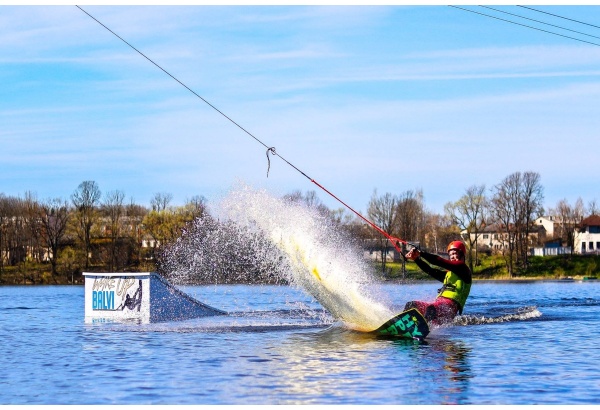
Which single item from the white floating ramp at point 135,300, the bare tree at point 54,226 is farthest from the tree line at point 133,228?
the white floating ramp at point 135,300

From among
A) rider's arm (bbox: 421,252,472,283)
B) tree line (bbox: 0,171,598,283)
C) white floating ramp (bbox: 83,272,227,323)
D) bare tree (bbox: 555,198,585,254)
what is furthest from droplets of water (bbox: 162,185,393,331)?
bare tree (bbox: 555,198,585,254)

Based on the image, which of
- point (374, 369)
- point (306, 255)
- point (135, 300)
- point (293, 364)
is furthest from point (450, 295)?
point (135, 300)

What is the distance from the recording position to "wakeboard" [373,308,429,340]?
669 inches

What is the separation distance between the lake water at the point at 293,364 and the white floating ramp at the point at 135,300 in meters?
1.56

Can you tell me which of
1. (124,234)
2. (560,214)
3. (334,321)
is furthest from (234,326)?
(560,214)

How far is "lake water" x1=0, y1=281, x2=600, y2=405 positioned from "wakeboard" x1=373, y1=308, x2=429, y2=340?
28 cm

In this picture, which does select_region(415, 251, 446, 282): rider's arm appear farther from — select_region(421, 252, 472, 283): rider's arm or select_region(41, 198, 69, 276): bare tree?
select_region(41, 198, 69, 276): bare tree

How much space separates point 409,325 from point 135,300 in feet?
29.7

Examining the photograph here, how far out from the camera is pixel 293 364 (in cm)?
1359

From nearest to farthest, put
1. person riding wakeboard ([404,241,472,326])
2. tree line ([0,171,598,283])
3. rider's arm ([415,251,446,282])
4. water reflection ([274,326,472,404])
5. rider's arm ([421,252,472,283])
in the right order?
water reflection ([274,326,472,404]) → rider's arm ([415,251,446,282]) → rider's arm ([421,252,472,283]) → person riding wakeboard ([404,241,472,326]) → tree line ([0,171,598,283])

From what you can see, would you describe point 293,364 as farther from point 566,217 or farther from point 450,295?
point 566,217

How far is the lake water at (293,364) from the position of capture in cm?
1106

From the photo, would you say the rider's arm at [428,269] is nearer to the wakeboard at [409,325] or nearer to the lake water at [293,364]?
the wakeboard at [409,325]
